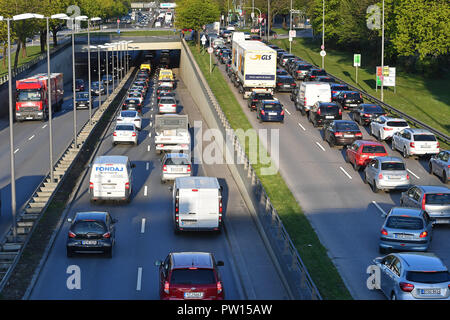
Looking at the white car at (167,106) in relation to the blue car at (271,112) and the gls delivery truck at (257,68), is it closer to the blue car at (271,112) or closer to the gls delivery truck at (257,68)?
the gls delivery truck at (257,68)


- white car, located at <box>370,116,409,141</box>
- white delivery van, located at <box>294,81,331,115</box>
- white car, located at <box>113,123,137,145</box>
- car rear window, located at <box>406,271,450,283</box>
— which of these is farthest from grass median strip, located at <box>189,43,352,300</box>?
white car, located at <box>370,116,409,141</box>

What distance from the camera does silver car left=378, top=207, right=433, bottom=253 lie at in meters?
25.5

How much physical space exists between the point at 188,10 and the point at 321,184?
257ft

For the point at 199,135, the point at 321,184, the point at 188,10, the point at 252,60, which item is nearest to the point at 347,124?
the point at 321,184

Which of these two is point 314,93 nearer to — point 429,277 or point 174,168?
point 174,168

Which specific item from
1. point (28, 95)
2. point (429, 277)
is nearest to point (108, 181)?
point (429, 277)

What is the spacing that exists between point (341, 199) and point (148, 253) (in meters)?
11.1

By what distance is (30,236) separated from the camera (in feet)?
88.7

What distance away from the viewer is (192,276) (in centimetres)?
1859

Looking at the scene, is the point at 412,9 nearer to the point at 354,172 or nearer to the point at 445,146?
the point at 445,146

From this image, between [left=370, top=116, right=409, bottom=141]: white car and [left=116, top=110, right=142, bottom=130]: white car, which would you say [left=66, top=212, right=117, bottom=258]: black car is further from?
[left=116, top=110, right=142, bottom=130]: white car

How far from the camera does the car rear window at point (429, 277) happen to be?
19.1 metres

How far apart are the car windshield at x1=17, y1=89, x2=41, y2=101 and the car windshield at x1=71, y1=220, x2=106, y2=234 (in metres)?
38.1

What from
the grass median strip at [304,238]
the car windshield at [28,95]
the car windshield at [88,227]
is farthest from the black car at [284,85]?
the car windshield at [88,227]
